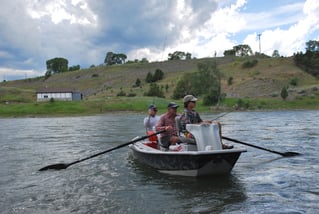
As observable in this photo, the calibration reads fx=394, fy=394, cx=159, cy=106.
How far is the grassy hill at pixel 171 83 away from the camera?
7012 cm

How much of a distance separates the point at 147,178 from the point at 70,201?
3.03m

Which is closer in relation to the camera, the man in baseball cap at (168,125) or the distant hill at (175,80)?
the man in baseball cap at (168,125)

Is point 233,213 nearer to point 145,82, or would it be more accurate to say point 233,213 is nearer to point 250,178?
point 250,178

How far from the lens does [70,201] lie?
962cm

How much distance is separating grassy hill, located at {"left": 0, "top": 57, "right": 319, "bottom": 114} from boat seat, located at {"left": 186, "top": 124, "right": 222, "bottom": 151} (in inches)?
2145

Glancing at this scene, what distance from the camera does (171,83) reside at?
103m

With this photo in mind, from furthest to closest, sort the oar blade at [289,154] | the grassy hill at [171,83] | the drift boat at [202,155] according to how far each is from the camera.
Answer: the grassy hill at [171,83] → the oar blade at [289,154] → the drift boat at [202,155]

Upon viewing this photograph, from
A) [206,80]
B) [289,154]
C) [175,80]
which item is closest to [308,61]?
[175,80]

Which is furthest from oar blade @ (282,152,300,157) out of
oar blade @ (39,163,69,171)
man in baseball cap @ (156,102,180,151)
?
oar blade @ (39,163,69,171)

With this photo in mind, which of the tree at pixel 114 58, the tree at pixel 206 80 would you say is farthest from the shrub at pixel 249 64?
the tree at pixel 114 58

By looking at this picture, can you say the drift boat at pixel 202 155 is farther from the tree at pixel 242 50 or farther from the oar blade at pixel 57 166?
the tree at pixel 242 50

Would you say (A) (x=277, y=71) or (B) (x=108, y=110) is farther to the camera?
(A) (x=277, y=71)

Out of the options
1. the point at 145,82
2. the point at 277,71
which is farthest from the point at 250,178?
the point at 145,82

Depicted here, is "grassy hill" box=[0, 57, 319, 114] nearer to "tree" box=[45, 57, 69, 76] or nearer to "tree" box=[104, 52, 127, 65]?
"tree" box=[45, 57, 69, 76]
